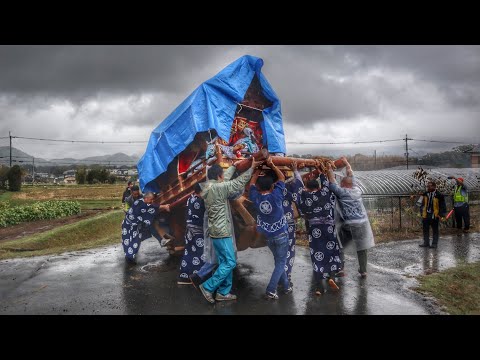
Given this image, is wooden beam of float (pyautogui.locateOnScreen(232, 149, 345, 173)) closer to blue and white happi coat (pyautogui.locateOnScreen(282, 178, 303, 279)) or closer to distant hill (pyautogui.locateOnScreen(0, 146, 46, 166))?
blue and white happi coat (pyautogui.locateOnScreen(282, 178, 303, 279))

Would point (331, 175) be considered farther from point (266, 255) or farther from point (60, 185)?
point (60, 185)

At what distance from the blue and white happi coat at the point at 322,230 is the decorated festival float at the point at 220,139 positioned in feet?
1.55

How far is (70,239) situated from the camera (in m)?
9.91

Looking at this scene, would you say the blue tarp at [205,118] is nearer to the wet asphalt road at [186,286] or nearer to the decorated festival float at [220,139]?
the decorated festival float at [220,139]

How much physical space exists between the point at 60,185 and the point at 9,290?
290 inches

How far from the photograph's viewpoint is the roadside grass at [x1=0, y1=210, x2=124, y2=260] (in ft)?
26.4

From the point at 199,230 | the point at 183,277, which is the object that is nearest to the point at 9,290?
the point at 183,277

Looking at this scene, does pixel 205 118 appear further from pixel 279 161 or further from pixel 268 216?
pixel 268 216

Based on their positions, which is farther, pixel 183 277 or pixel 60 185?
pixel 60 185

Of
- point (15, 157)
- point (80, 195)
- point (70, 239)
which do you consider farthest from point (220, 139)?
point (80, 195)

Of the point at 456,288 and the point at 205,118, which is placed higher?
the point at 205,118

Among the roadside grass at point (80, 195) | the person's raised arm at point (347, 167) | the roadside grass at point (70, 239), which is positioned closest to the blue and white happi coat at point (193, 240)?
the person's raised arm at point (347, 167)

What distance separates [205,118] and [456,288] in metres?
4.26
